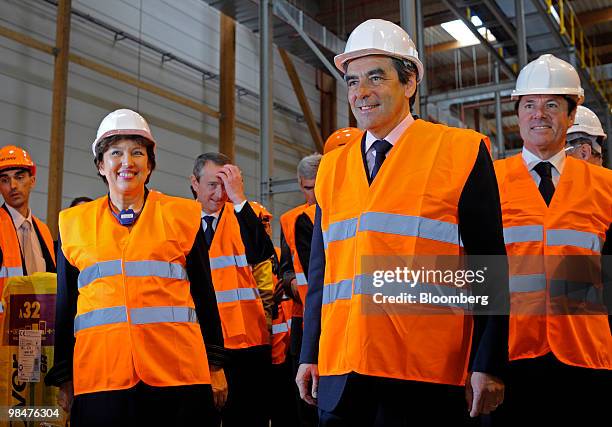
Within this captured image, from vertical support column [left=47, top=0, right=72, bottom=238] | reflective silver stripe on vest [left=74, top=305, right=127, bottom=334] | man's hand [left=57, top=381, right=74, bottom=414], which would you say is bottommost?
man's hand [left=57, top=381, right=74, bottom=414]

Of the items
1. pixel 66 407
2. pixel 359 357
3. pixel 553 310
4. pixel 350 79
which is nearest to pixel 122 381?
pixel 66 407

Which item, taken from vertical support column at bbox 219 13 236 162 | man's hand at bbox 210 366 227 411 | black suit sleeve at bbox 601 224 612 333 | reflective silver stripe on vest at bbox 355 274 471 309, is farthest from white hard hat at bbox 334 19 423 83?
vertical support column at bbox 219 13 236 162

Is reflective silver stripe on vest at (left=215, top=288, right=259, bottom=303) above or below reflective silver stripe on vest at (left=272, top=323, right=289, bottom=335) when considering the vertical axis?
above

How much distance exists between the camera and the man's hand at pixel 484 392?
2.32 m

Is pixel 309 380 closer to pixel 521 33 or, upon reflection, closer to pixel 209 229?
pixel 209 229

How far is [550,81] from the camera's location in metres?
3.50

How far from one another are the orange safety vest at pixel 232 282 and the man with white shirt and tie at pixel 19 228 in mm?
1865

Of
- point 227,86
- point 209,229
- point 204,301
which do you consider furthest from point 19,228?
point 227,86

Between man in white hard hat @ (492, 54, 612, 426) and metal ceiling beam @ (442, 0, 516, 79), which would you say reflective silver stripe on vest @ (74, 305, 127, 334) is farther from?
metal ceiling beam @ (442, 0, 516, 79)

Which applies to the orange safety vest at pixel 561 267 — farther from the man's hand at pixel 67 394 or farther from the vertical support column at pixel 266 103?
the vertical support column at pixel 266 103

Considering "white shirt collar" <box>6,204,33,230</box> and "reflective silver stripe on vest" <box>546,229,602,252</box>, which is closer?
"reflective silver stripe on vest" <box>546,229,602,252</box>

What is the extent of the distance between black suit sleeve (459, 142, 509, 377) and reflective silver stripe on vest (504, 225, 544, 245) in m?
0.80

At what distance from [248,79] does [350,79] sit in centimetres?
1231

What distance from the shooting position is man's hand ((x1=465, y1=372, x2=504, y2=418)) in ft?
7.63
